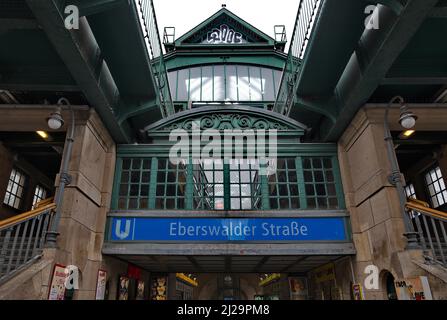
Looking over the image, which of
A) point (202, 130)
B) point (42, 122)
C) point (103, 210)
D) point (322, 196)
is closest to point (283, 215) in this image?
point (322, 196)

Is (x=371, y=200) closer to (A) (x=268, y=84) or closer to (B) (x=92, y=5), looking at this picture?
(B) (x=92, y=5)

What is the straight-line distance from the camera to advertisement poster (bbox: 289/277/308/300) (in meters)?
11.6

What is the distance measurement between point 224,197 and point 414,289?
498cm

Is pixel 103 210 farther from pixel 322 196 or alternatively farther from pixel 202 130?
pixel 322 196

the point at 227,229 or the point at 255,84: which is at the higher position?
the point at 255,84

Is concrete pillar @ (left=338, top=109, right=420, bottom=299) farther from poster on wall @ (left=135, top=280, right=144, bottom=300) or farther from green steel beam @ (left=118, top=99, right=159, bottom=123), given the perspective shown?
poster on wall @ (left=135, top=280, right=144, bottom=300)

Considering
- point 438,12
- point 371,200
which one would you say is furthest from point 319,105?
point 438,12

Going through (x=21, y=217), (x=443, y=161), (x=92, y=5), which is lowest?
(x=21, y=217)

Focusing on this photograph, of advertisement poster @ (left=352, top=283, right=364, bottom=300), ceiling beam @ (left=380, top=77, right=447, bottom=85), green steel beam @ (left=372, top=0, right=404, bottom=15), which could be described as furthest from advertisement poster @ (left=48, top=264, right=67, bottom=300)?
ceiling beam @ (left=380, top=77, right=447, bottom=85)

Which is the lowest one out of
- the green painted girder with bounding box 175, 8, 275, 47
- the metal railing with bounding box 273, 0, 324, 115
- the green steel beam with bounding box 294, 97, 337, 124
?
the green steel beam with bounding box 294, 97, 337, 124

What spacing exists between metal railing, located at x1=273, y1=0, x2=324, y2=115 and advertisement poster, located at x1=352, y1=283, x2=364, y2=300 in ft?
18.0

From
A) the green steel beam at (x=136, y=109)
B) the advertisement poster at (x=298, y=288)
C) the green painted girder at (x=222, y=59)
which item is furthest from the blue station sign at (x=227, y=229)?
the green painted girder at (x=222, y=59)

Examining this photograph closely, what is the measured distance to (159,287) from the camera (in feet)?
38.9

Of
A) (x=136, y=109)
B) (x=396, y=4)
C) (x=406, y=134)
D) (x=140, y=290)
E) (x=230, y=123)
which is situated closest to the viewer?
(x=396, y=4)
